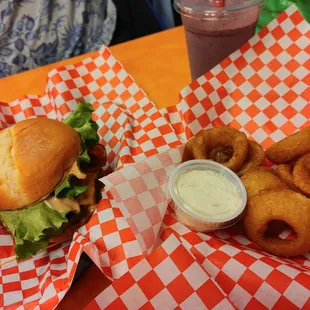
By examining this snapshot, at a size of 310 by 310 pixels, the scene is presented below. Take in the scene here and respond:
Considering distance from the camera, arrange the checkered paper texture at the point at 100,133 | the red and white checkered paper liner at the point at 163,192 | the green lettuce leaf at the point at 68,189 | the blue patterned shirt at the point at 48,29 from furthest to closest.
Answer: the blue patterned shirt at the point at 48,29 < the green lettuce leaf at the point at 68,189 < the checkered paper texture at the point at 100,133 < the red and white checkered paper liner at the point at 163,192

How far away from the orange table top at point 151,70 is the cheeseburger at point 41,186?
30.0 inches

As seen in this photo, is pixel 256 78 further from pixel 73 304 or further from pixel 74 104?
pixel 73 304

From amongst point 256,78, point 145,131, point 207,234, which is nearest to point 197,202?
point 207,234

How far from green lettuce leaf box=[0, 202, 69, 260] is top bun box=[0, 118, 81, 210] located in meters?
0.03

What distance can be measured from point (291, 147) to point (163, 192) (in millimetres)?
597

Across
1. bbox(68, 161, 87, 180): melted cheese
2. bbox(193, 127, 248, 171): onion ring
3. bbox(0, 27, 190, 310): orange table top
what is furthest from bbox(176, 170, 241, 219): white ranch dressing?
bbox(0, 27, 190, 310): orange table top

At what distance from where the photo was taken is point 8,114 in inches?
84.7

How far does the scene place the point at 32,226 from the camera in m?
1.55

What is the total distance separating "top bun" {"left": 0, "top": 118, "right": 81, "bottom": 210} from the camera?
157 centimetres

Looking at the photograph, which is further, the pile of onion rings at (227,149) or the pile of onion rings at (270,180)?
the pile of onion rings at (227,149)

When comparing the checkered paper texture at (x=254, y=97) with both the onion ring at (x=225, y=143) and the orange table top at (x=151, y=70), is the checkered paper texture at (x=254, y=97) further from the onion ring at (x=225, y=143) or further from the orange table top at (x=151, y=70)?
the orange table top at (x=151, y=70)

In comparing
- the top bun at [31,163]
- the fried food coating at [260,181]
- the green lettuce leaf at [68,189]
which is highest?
the top bun at [31,163]

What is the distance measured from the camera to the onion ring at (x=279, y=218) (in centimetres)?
149

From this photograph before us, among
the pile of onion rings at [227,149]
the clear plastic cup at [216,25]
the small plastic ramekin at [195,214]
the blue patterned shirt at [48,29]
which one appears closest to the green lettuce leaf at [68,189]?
the small plastic ramekin at [195,214]
